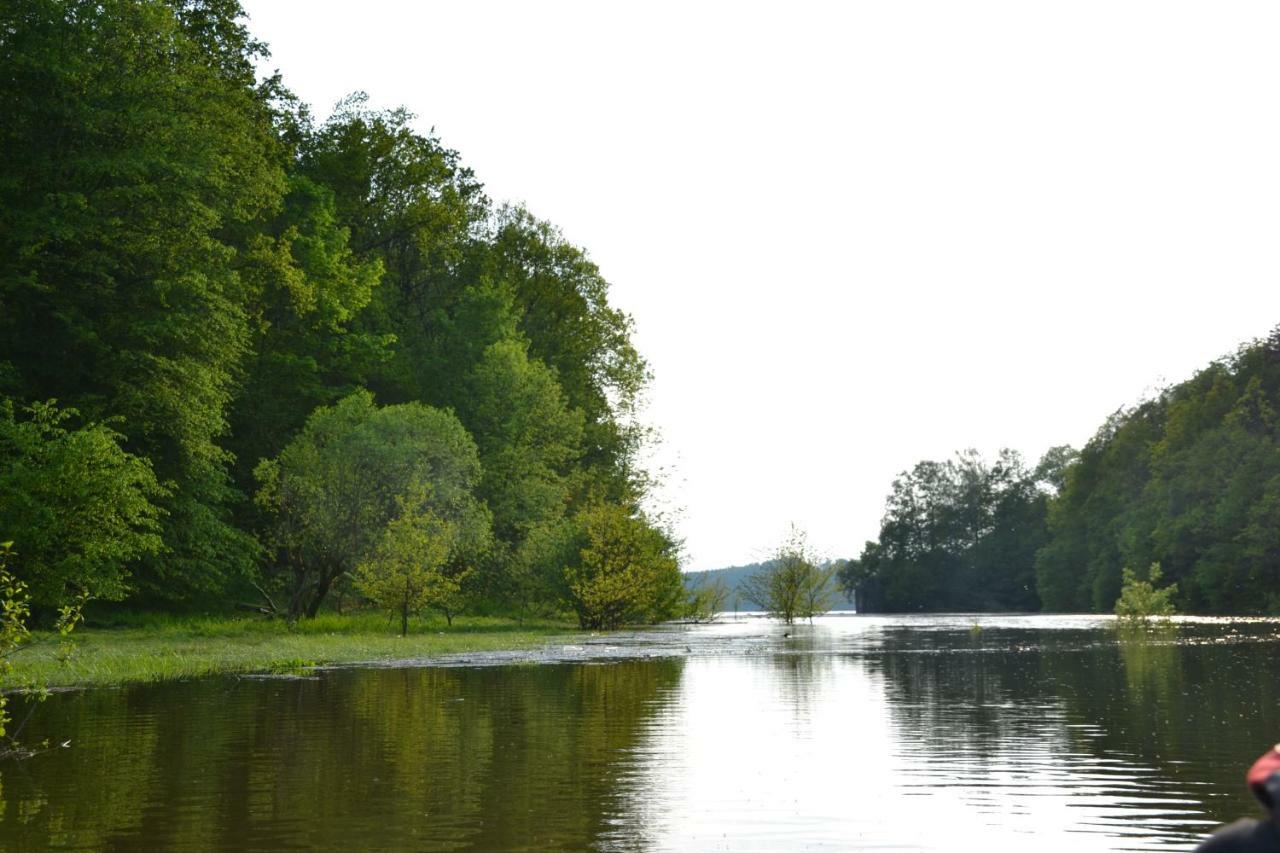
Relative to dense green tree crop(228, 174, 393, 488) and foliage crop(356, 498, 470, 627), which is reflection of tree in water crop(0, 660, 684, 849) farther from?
dense green tree crop(228, 174, 393, 488)

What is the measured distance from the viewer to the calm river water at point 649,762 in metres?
12.6

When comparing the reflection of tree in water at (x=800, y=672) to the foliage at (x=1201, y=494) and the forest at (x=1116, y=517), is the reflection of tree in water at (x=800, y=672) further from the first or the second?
the foliage at (x=1201, y=494)

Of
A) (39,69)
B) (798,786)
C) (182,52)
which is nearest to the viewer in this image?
(798,786)

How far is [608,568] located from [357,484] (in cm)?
1761

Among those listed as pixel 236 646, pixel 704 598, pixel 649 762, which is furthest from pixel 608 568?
pixel 649 762

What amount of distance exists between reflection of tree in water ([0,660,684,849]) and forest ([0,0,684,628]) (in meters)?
Result: 14.0

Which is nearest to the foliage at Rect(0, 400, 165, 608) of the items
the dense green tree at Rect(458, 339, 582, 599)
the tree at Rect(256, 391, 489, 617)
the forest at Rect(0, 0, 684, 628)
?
the forest at Rect(0, 0, 684, 628)

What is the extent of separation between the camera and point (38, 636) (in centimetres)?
3900

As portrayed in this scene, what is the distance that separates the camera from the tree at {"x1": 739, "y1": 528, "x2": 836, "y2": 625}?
90188mm

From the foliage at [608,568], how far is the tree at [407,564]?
15.0 meters

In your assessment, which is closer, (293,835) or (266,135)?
(293,835)

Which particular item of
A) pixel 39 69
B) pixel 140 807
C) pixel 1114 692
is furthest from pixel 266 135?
pixel 140 807

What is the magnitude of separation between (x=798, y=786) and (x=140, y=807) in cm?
692

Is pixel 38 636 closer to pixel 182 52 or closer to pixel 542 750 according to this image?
pixel 182 52
